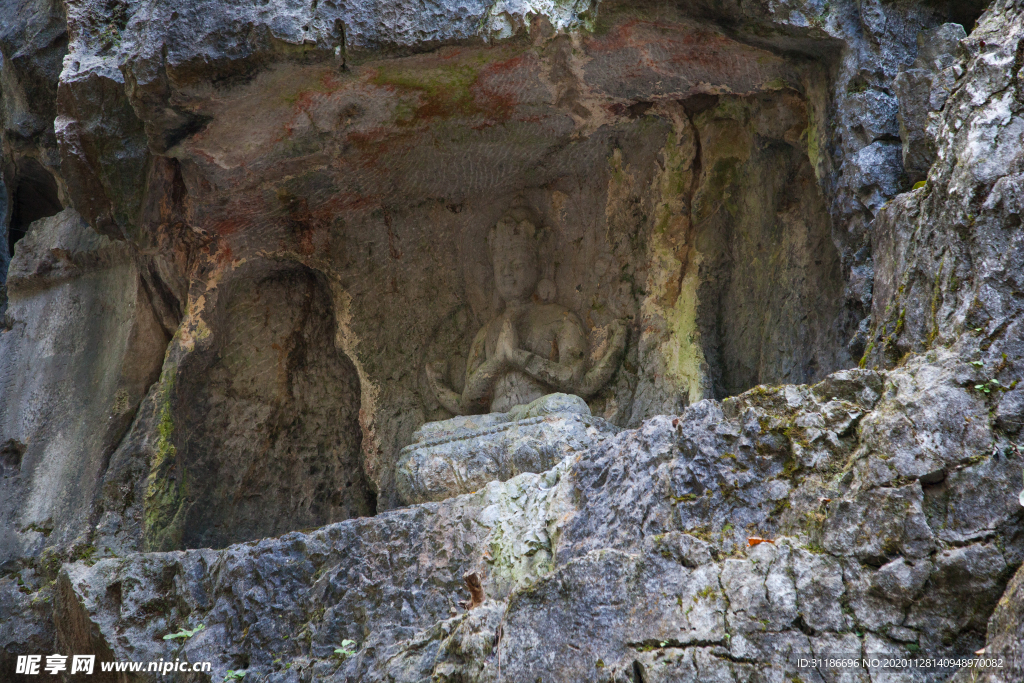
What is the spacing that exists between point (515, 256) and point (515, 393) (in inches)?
35.3

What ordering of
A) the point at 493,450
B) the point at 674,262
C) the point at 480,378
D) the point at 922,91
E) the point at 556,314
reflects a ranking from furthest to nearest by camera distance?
the point at 556,314
the point at 480,378
the point at 674,262
the point at 493,450
the point at 922,91

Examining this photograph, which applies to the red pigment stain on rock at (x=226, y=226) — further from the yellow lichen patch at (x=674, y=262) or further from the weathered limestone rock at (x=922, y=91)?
the weathered limestone rock at (x=922, y=91)

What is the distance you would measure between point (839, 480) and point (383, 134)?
3.69 m

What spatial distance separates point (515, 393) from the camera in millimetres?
5820

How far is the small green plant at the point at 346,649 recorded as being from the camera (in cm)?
404

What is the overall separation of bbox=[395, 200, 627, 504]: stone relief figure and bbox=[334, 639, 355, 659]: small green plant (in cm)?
90

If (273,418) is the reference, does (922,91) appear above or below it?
above

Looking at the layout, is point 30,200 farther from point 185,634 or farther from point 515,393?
point 185,634

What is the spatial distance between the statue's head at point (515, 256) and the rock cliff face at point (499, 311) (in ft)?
0.25

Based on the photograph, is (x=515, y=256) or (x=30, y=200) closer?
(x=515, y=256)

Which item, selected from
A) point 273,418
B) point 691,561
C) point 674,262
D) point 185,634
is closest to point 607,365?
point 674,262

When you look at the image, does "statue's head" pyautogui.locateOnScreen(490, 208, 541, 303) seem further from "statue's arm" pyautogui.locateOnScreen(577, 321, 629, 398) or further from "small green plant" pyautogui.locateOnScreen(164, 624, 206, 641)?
"small green plant" pyautogui.locateOnScreen(164, 624, 206, 641)

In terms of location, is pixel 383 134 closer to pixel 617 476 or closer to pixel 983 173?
pixel 617 476

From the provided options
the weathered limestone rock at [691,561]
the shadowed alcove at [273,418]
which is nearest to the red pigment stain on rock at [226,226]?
the shadowed alcove at [273,418]
